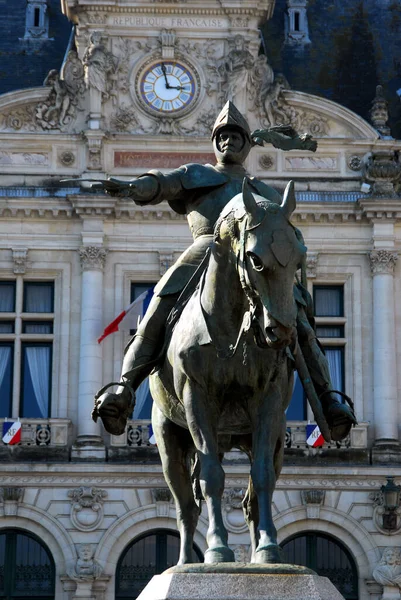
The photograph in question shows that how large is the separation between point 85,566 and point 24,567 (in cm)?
112

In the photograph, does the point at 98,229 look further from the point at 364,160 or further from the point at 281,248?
the point at 281,248

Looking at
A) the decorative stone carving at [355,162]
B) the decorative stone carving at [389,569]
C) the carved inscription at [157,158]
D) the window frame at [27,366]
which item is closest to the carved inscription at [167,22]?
the carved inscription at [157,158]

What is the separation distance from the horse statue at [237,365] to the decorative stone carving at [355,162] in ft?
64.6

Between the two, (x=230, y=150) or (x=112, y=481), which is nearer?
(x=230, y=150)

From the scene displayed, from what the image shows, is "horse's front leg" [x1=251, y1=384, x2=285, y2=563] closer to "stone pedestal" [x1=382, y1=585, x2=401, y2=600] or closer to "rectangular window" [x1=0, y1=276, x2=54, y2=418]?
"stone pedestal" [x1=382, y1=585, x2=401, y2=600]

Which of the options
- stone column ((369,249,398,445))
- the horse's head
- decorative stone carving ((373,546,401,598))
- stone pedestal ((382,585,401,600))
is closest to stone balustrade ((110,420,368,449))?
stone column ((369,249,398,445))

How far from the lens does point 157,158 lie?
28.2 metres

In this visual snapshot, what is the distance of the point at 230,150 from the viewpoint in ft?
32.8

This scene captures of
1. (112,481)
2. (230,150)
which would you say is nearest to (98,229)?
(112,481)

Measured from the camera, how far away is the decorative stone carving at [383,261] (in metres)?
28.2

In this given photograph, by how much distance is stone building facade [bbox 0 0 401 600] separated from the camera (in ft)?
86.9

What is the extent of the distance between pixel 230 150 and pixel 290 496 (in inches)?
677

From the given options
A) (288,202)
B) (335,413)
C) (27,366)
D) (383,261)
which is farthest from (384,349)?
(288,202)

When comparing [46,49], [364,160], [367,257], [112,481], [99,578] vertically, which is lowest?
[99,578]
